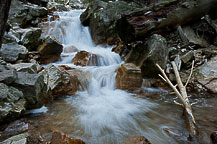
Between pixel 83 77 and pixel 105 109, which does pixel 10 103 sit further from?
pixel 83 77

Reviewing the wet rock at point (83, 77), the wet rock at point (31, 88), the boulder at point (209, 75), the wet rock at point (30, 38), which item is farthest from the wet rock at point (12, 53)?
the boulder at point (209, 75)

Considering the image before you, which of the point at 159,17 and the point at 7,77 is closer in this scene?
the point at 7,77

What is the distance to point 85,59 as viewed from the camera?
25.5ft

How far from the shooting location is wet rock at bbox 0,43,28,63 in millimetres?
5388

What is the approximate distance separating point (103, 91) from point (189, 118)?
336 centimetres

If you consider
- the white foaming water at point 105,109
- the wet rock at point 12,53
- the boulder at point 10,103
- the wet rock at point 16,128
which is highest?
the wet rock at point 12,53

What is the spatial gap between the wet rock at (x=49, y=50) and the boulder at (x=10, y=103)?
4.36 meters

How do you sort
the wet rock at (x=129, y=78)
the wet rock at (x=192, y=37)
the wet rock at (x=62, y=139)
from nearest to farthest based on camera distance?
the wet rock at (x=62, y=139) < the wet rock at (x=129, y=78) < the wet rock at (x=192, y=37)

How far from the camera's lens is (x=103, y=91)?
5816 mm

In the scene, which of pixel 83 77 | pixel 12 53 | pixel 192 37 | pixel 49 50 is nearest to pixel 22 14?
pixel 49 50

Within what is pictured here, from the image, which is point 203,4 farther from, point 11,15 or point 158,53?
point 11,15

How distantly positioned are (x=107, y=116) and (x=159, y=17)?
5342 millimetres

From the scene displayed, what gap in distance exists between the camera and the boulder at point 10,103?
2.82 m

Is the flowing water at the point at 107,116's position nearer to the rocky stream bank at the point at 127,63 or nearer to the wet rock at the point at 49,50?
the rocky stream bank at the point at 127,63
